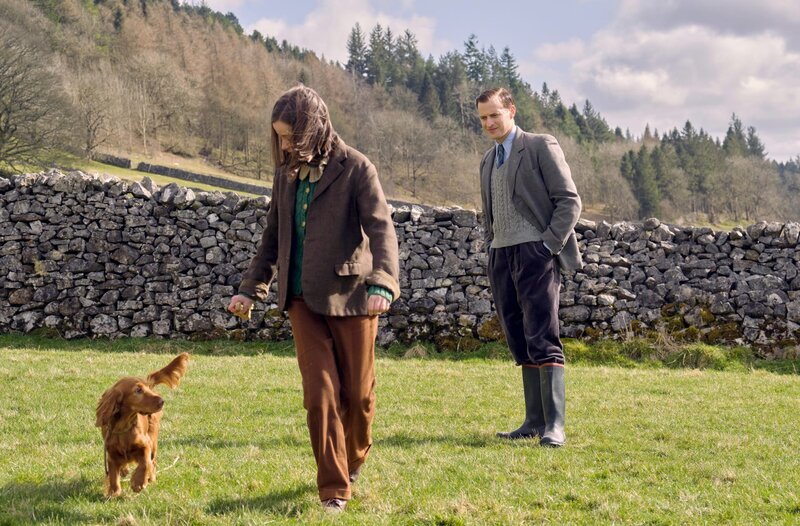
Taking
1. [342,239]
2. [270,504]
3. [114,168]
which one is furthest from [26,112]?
[270,504]

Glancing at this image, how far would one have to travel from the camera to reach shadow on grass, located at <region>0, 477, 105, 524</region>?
134 inches

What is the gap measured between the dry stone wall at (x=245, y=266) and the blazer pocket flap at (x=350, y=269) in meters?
7.64

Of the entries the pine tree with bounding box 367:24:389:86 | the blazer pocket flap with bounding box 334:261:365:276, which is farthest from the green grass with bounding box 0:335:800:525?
the pine tree with bounding box 367:24:389:86

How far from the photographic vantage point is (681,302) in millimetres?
10914

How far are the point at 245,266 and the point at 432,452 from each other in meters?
7.58

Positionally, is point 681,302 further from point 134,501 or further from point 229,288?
point 134,501

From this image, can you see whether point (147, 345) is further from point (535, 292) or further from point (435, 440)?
point (535, 292)

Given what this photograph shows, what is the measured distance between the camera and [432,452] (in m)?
4.79

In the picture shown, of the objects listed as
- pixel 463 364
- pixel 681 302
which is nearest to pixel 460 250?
pixel 463 364

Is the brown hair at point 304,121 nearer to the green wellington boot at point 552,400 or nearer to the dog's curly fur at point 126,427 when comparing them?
the dog's curly fur at point 126,427

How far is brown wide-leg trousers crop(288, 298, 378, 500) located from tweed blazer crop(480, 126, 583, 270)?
183 cm

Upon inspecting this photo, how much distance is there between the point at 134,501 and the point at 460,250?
831cm

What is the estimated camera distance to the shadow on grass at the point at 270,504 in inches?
136

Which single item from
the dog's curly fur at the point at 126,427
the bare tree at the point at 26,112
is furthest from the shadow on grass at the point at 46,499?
the bare tree at the point at 26,112
